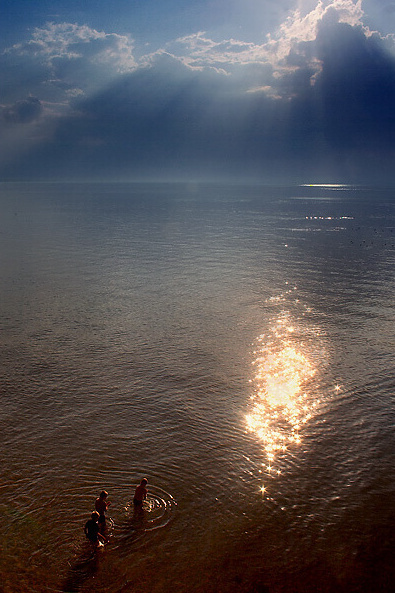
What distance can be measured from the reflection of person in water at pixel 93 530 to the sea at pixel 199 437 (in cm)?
38

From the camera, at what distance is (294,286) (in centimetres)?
6253

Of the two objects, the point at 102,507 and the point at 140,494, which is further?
the point at 140,494

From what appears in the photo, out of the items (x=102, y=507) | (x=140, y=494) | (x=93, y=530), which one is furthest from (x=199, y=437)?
(x=93, y=530)

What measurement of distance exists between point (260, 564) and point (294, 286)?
154ft

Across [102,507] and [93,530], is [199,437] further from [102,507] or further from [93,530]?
[93,530]

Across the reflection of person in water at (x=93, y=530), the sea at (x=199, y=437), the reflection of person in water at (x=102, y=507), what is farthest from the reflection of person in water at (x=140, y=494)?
the reflection of person in water at (x=93, y=530)

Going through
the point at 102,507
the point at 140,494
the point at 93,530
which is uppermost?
the point at 102,507

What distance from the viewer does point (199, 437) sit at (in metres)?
26.8

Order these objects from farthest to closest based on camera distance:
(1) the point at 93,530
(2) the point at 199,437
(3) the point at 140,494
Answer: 1. (2) the point at 199,437
2. (3) the point at 140,494
3. (1) the point at 93,530

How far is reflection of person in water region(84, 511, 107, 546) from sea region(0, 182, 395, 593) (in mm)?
378

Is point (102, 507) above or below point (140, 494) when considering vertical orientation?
above

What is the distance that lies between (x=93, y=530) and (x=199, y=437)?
31.0 ft

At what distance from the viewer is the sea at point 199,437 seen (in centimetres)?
1859

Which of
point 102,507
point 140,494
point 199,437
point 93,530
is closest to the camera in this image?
point 93,530
